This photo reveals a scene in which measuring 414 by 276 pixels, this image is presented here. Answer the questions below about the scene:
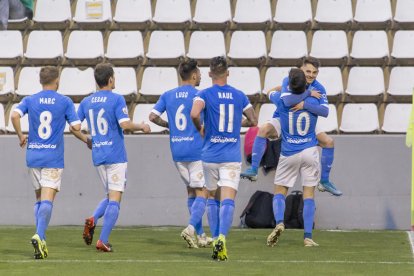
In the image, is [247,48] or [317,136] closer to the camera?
[317,136]

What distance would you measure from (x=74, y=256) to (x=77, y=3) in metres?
7.30

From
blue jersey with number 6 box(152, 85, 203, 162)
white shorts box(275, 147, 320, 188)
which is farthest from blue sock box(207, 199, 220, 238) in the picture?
white shorts box(275, 147, 320, 188)

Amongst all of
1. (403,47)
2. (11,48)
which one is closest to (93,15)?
(11,48)

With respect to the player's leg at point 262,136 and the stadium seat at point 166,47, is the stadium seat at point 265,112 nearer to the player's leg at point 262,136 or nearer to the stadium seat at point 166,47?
the stadium seat at point 166,47

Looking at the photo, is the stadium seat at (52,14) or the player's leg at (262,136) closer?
the player's leg at (262,136)

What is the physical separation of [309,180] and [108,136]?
2.26 meters

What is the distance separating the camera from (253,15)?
Result: 55.1 ft

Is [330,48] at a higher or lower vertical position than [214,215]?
higher

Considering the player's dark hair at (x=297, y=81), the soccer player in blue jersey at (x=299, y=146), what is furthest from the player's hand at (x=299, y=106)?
the player's dark hair at (x=297, y=81)

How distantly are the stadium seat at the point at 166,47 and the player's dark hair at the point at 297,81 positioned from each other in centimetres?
479

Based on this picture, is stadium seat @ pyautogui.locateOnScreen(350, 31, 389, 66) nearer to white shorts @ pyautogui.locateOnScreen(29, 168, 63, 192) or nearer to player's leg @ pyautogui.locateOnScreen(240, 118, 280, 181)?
player's leg @ pyautogui.locateOnScreen(240, 118, 280, 181)

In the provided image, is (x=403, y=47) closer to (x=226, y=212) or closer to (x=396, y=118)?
(x=396, y=118)

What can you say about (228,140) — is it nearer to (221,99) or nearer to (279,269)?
(221,99)

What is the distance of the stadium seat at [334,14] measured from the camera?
54.9 feet
